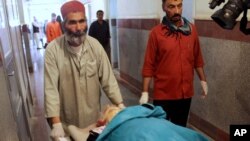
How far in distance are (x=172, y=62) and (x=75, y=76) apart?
2.51 feet

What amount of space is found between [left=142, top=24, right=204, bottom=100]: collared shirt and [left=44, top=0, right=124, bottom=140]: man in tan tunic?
0.46m

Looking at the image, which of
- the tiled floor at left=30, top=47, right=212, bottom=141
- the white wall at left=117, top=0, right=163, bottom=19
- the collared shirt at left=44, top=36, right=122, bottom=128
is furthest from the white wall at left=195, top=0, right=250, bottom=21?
the tiled floor at left=30, top=47, right=212, bottom=141

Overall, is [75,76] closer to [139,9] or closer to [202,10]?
[202,10]

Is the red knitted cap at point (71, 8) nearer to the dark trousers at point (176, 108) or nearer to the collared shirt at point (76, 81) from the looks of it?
the collared shirt at point (76, 81)

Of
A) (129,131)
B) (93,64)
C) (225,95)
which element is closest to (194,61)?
(225,95)

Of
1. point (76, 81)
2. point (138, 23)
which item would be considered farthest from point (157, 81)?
point (138, 23)

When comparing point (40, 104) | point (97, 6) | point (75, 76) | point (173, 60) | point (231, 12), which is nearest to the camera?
point (231, 12)

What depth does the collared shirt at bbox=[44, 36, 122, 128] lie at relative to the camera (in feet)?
5.81

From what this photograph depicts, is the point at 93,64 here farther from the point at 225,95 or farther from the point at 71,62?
the point at 225,95

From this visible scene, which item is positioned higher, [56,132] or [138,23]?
[138,23]

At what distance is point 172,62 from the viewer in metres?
2.12

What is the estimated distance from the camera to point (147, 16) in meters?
4.14

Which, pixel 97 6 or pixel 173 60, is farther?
pixel 97 6

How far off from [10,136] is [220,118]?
201cm
